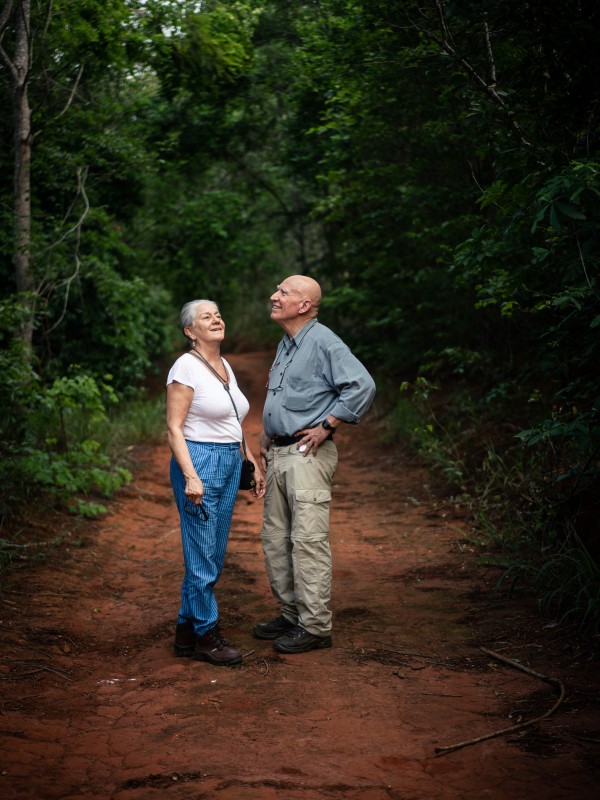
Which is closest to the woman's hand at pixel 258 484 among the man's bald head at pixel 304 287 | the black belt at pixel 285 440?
the black belt at pixel 285 440

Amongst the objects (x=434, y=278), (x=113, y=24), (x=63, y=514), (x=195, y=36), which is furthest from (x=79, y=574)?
(x=195, y=36)

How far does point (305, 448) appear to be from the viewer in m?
4.45

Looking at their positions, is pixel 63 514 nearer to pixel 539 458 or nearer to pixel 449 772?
pixel 539 458

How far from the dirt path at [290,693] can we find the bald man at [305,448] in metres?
0.31

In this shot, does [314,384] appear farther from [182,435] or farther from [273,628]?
[273,628]

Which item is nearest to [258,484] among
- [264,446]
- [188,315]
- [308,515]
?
[264,446]

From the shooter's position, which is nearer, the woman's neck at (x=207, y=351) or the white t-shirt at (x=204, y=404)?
the white t-shirt at (x=204, y=404)

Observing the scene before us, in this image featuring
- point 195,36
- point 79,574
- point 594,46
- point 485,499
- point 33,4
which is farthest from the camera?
point 195,36

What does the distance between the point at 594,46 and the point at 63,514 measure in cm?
595

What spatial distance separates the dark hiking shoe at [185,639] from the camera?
4.52 meters

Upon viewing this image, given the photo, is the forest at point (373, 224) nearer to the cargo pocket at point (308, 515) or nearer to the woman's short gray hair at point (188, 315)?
the cargo pocket at point (308, 515)

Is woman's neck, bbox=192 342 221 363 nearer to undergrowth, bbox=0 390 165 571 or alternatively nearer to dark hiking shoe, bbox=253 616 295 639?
dark hiking shoe, bbox=253 616 295 639

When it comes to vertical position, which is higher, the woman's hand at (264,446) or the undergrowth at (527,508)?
the woman's hand at (264,446)

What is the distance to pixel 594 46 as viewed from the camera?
395cm
